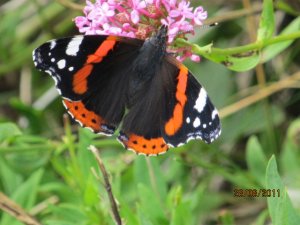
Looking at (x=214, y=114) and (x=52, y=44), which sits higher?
(x=52, y=44)

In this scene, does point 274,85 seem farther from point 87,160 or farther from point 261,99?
point 87,160

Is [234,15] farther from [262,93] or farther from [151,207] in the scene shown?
[151,207]

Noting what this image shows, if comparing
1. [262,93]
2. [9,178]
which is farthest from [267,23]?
[9,178]

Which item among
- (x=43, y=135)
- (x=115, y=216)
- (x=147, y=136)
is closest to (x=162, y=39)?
(x=147, y=136)

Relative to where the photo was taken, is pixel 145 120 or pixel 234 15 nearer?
pixel 145 120

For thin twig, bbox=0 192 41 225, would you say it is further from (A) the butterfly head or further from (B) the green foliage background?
(A) the butterfly head

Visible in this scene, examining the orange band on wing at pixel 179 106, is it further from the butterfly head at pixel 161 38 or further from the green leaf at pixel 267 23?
the green leaf at pixel 267 23

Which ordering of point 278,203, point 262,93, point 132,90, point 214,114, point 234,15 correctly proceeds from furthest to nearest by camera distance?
point 262,93 → point 234,15 → point 132,90 → point 214,114 → point 278,203
